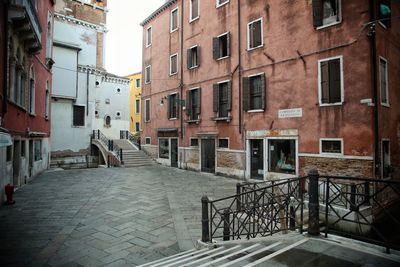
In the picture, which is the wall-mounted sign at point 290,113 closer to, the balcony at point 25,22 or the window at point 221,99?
the window at point 221,99

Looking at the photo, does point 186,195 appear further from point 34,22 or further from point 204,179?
point 34,22

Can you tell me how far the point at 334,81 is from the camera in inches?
407

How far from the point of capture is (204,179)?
47.2 ft

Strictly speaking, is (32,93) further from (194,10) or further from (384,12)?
(384,12)

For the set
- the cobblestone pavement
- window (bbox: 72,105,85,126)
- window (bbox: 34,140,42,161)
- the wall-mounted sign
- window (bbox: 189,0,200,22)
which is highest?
window (bbox: 189,0,200,22)

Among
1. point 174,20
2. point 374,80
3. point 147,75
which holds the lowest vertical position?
point 374,80

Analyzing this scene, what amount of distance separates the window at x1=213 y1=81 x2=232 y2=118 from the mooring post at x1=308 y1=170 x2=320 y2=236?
1066cm

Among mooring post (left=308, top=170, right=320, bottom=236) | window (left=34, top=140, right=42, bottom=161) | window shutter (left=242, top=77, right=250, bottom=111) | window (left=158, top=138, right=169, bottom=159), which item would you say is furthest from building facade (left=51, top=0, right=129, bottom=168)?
mooring post (left=308, top=170, right=320, bottom=236)

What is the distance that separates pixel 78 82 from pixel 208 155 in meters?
14.7

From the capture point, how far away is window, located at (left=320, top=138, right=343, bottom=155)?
33.0 feet

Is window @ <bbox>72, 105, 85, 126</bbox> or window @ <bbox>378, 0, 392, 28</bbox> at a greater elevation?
window @ <bbox>378, 0, 392, 28</bbox>

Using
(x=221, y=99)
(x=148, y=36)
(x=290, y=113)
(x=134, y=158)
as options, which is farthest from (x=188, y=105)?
(x=148, y=36)

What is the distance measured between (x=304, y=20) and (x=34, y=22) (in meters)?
11.1

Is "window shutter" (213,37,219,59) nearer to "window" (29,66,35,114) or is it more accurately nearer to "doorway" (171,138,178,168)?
"doorway" (171,138,178,168)
